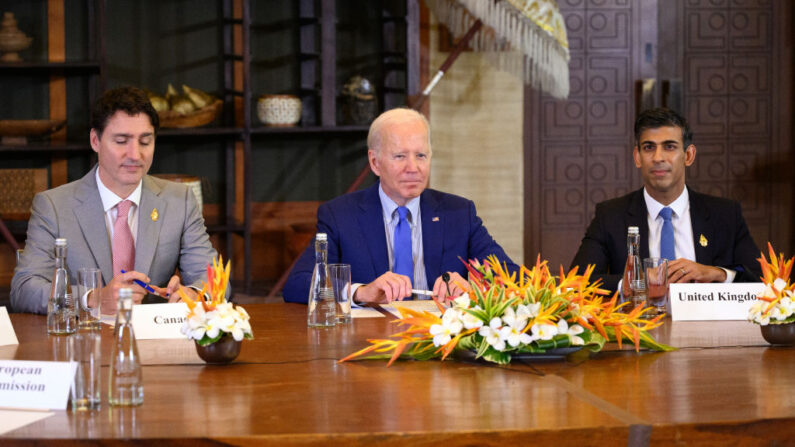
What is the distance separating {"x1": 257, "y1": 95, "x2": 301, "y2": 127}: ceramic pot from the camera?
16.5 ft

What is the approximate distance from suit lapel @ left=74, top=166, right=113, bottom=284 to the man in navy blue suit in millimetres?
602

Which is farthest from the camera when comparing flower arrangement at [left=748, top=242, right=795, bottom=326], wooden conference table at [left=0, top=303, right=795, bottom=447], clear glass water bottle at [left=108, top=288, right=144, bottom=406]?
flower arrangement at [left=748, top=242, right=795, bottom=326]

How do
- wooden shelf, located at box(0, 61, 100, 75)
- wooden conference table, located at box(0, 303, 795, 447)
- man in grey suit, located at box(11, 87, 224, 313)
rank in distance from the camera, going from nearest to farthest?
wooden conference table, located at box(0, 303, 795, 447) → man in grey suit, located at box(11, 87, 224, 313) → wooden shelf, located at box(0, 61, 100, 75)

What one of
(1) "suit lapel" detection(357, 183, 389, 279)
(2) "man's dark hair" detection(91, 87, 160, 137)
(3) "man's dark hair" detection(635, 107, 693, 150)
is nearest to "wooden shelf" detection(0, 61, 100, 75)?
(2) "man's dark hair" detection(91, 87, 160, 137)

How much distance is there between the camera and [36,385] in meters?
1.51

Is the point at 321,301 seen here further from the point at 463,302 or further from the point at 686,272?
the point at 686,272

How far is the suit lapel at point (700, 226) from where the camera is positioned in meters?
3.05

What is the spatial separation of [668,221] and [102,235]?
1.83m

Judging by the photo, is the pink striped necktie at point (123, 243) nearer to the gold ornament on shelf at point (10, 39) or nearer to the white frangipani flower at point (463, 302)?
the white frangipani flower at point (463, 302)

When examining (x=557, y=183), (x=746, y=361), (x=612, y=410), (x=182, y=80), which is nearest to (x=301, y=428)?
(x=612, y=410)

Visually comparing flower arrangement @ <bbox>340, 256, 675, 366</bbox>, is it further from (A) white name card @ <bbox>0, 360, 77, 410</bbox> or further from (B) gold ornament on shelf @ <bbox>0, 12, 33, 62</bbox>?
(B) gold ornament on shelf @ <bbox>0, 12, 33, 62</bbox>

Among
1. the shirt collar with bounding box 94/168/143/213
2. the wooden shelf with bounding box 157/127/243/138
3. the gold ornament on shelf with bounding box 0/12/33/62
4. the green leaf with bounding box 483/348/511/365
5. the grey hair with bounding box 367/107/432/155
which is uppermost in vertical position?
the gold ornament on shelf with bounding box 0/12/33/62

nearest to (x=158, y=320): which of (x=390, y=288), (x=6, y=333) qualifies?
(x=6, y=333)

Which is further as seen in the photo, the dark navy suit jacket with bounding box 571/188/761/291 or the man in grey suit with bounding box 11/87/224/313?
the dark navy suit jacket with bounding box 571/188/761/291
